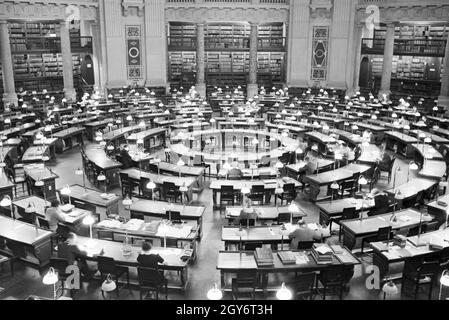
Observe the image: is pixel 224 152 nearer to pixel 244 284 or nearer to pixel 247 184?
pixel 247 184

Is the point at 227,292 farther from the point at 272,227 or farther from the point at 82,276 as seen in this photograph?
the point at 82,276

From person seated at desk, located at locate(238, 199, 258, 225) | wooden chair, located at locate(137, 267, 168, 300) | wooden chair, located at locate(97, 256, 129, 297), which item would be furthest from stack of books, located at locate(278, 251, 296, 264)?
wooden chair, located at locate(97, 256, 129, 297)

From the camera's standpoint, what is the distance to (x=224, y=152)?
62.3 feet

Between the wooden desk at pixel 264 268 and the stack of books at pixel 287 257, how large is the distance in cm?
6

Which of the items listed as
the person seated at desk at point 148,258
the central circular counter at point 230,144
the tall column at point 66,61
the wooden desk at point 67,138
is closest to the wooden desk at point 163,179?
the central circular counter at point 230,144

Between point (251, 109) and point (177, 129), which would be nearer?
point (177, 129)

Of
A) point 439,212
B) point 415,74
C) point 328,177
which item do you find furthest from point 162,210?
point 415,74

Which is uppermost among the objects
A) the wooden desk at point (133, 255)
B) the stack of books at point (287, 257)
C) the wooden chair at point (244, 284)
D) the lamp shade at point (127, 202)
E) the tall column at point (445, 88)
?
the tall column at point (445, 88)

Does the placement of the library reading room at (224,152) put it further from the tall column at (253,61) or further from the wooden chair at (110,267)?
the tall column at (253,61)

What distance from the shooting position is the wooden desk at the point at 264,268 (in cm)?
809

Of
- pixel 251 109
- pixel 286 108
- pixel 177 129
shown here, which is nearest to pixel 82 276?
pixel 177 129

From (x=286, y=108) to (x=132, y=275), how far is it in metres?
17.2

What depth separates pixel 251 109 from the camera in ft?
75.7

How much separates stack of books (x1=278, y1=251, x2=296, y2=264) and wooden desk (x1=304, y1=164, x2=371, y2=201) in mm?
4749
